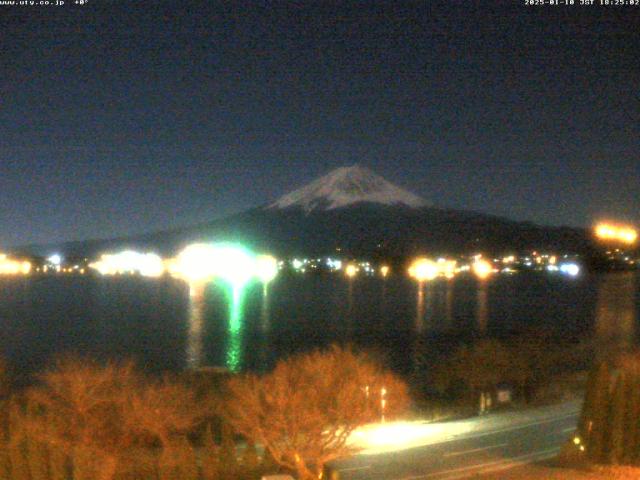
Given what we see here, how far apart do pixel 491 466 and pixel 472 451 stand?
0.94m

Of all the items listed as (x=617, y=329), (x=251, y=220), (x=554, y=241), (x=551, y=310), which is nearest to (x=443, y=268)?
(x=554, y=241)

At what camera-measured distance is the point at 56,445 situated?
29.5 feet

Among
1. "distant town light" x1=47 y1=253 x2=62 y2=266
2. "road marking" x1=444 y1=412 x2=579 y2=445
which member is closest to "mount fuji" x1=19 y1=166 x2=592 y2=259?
"distant town light" x1=47 y1=253 x2=62 y2=266

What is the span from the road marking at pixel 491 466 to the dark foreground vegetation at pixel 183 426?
85 centimetres

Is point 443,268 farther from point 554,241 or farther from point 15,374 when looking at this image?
point 15,374

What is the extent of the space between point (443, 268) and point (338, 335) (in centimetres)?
5081

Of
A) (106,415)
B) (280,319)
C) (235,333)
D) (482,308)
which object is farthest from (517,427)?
(482,308)

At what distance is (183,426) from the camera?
1112cm

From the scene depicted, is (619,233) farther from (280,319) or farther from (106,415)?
(106,415)

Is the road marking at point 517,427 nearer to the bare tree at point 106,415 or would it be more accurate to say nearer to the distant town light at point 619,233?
the bare tree at point 106,415

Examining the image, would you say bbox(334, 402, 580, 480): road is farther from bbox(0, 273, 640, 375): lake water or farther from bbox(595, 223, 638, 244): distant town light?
bbox(595, 223, 638, 244): distant town light

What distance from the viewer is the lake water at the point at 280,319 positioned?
26344 millimetres

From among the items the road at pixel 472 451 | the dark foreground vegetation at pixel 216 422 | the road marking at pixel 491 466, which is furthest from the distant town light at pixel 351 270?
the road marking at pixel 491 466

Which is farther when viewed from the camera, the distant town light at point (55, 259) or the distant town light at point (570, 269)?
the distant town light at point (55, 259)
